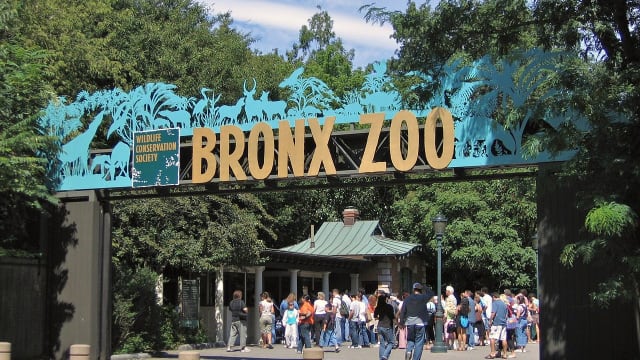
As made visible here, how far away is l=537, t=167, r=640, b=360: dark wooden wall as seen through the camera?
1419 cm

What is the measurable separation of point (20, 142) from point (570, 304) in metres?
A: 11.0

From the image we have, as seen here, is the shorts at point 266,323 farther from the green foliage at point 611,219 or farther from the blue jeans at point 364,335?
the green foliage at point 611,219

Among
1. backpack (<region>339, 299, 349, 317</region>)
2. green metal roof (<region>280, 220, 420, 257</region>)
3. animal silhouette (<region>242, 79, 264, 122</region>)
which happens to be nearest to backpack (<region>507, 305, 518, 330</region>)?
backpack (<region>339, 299, 349, 317</region>)

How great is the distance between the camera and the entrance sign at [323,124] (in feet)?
50.6

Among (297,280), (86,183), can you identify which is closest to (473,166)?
(86,183)

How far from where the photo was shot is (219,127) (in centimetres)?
1805

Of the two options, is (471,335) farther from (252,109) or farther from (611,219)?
(611,219)

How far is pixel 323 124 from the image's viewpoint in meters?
17.1

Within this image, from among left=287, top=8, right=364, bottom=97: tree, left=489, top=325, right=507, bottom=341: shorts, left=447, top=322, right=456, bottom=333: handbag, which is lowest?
left=447, top=322, right=456, bottom=333: handbag

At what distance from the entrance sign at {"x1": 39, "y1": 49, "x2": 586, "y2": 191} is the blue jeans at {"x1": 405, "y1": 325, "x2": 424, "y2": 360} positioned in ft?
10.4

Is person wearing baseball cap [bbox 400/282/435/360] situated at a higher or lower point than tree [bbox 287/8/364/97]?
lower

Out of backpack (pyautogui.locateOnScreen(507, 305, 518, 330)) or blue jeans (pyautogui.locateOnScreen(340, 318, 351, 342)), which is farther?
blue jeans (pyautogui.locateOnScreen(340, 318, 351, 342))

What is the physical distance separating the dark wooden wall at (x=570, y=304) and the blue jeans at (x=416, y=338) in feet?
8.52

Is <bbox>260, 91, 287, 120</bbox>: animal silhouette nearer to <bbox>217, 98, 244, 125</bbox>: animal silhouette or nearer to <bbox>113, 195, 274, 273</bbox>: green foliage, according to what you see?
<bbox>217, 98, 244, 125</bbox>: animal silhouette
